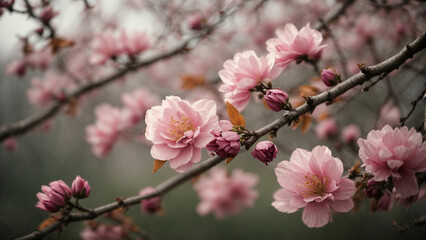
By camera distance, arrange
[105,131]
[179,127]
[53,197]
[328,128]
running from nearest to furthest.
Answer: [179,127] → [53,197] → [105,131] → [328,128]

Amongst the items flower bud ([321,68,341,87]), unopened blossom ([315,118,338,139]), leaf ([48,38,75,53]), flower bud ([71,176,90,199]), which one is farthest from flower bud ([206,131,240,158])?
unopened blossom ([315,118,338,139])

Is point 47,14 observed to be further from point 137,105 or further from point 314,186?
point 314,186

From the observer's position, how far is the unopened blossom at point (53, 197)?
0.97 m

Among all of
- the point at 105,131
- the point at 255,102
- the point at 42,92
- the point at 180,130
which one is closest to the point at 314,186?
the point at 180,130

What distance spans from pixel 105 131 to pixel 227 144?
1470 millimetres

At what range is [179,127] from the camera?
85 cm

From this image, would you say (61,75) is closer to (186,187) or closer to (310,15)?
(310,15)

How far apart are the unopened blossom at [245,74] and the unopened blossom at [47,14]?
3.68 ft

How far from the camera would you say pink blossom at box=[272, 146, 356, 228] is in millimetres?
823

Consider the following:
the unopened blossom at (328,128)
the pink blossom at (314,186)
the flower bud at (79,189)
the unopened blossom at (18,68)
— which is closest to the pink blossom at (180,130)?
the pink blossom at (314,186)

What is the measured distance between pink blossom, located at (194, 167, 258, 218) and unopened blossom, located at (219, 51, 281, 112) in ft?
4.36

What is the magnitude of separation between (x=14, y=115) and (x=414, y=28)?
3167 millimetres

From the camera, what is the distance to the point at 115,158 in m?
5.59

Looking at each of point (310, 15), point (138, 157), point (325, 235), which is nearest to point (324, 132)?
point (310, 15)
